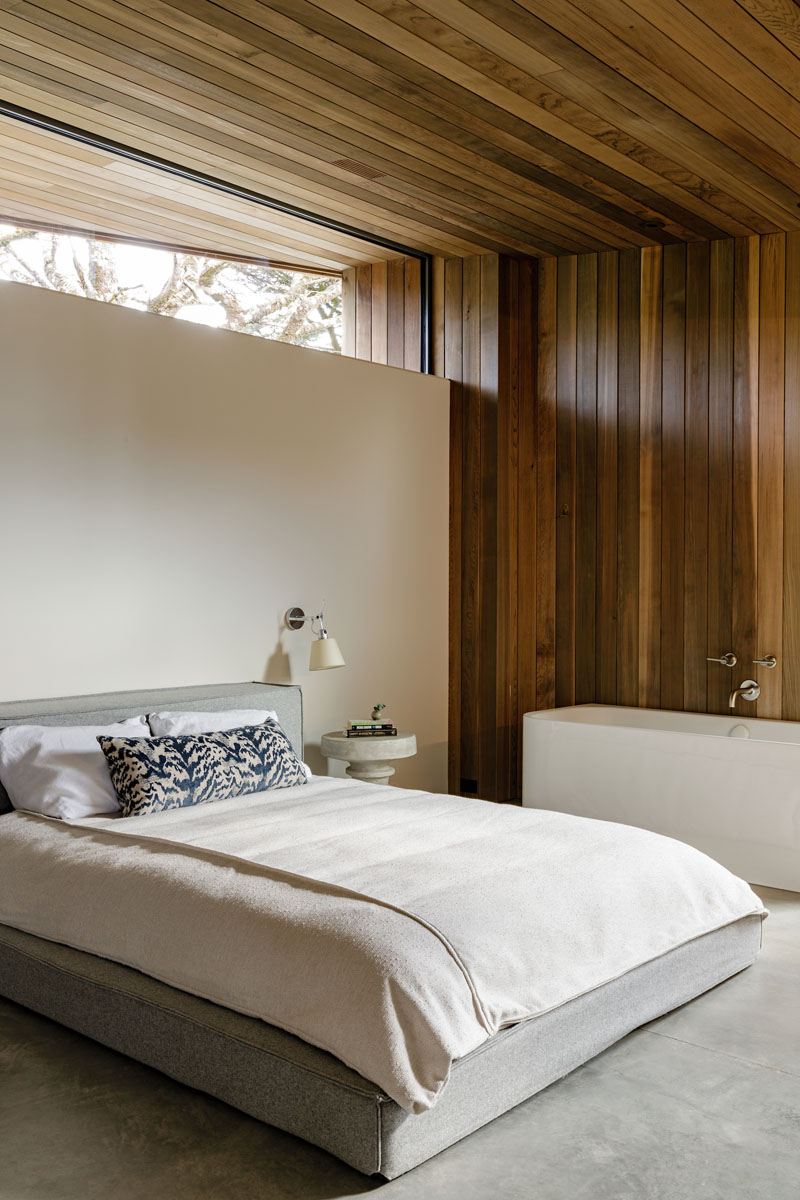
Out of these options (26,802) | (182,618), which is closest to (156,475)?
(182,618)

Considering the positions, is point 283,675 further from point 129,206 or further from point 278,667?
point 129,206

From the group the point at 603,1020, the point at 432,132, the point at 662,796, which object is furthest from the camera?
the point at 662,796

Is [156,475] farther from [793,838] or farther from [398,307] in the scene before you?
[793,838]

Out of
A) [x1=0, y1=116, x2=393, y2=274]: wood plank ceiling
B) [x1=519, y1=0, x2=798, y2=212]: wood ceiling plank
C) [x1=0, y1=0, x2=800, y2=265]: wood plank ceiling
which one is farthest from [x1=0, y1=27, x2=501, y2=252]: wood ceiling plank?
[x1=519, y1=0, x2=798, y2=212]: wood ceiling plank

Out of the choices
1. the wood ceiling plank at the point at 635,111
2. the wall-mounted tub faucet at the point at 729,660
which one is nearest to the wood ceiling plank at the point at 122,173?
the wood ceiling plank at the point at 635,111

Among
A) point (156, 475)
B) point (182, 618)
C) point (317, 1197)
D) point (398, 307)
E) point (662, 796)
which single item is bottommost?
point (317, 1197)

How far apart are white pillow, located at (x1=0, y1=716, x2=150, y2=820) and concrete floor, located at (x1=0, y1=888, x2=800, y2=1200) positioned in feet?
2.45

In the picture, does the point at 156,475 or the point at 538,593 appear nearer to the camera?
the point at 156,475

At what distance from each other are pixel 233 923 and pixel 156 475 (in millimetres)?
2355

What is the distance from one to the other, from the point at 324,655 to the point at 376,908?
237cm

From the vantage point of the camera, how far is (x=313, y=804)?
366cm

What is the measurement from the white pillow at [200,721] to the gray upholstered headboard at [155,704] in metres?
0.10

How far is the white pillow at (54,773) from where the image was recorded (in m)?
3.49

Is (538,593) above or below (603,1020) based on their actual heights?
above
